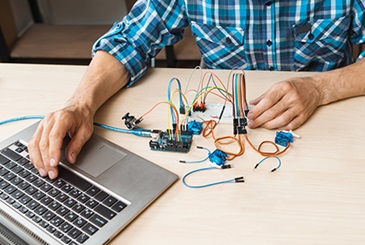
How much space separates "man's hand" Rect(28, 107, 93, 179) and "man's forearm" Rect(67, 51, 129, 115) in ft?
0.23

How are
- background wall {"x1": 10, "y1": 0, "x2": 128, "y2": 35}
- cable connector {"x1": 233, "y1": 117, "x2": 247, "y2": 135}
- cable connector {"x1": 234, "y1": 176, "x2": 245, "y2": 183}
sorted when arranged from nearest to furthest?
1. cable connector {"x1": 234, "y1": 176, "x2": 245, "y2": 183}
2. cable connector {"x1": 233, "y1": 117, "x2": 247, "y2": 135}
3. background wall {"x1": 10, "y1": 0, "x2": 128, "y2": 35}

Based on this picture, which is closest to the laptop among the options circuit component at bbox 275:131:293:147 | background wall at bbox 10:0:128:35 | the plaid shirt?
circuit component at bbox 275:131:293:147

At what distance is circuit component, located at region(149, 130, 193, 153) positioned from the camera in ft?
3.16

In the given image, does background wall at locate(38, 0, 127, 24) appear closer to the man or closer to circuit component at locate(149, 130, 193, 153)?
the man

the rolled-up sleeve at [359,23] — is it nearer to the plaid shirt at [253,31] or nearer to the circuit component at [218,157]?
the plaid shirt at [253,31]

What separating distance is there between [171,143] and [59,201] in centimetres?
27

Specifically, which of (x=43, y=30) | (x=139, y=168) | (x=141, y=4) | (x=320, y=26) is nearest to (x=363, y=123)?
(x=320, y=26)

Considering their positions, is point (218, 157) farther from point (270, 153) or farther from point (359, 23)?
point (359, 23)

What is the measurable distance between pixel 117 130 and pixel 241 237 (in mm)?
417

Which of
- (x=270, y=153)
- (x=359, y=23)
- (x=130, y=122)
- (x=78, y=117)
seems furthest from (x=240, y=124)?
(x=359, y=23)

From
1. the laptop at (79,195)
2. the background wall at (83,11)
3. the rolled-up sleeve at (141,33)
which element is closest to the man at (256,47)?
the rolled-up sleeve at (141,33)

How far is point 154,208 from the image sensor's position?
830mm

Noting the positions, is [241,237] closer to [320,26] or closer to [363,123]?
[363,123]

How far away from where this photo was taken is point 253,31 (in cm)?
129
